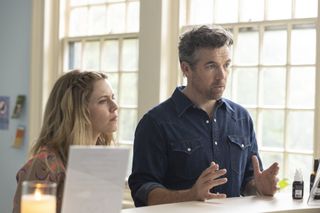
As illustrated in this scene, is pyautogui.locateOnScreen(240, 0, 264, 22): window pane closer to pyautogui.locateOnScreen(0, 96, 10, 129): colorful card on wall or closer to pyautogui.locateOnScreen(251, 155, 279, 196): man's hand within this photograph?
pyautogui.locateOnScreen(251, 155, 279, 196): man's hand

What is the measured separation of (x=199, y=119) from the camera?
2502mm

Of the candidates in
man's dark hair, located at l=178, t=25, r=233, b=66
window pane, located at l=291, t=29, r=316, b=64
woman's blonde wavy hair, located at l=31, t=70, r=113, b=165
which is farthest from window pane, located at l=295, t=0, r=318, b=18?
woman's blonde wavy hair, located at l=31, t=70, r=113, b=165

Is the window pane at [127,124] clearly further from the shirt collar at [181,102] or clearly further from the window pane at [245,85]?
the shirt collar at [181,102]

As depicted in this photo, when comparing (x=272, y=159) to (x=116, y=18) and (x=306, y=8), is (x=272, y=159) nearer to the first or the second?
(x=306, y=8)

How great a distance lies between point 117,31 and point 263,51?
142 centimetres

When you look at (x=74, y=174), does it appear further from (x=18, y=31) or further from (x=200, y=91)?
(x=18, y=31)

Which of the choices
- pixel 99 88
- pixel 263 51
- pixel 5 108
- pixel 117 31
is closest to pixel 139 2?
pixel 117 31

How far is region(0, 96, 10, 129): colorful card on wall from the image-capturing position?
541 centimetres

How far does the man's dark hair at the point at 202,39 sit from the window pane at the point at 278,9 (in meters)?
1.39

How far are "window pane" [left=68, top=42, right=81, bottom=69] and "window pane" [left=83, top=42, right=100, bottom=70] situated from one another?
8cm

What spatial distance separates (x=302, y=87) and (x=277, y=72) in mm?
212

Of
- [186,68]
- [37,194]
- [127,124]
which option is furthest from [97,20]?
[37,194]

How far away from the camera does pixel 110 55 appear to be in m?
4.82

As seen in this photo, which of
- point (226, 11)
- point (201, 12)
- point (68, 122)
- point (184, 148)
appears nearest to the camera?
point (68, 122)
